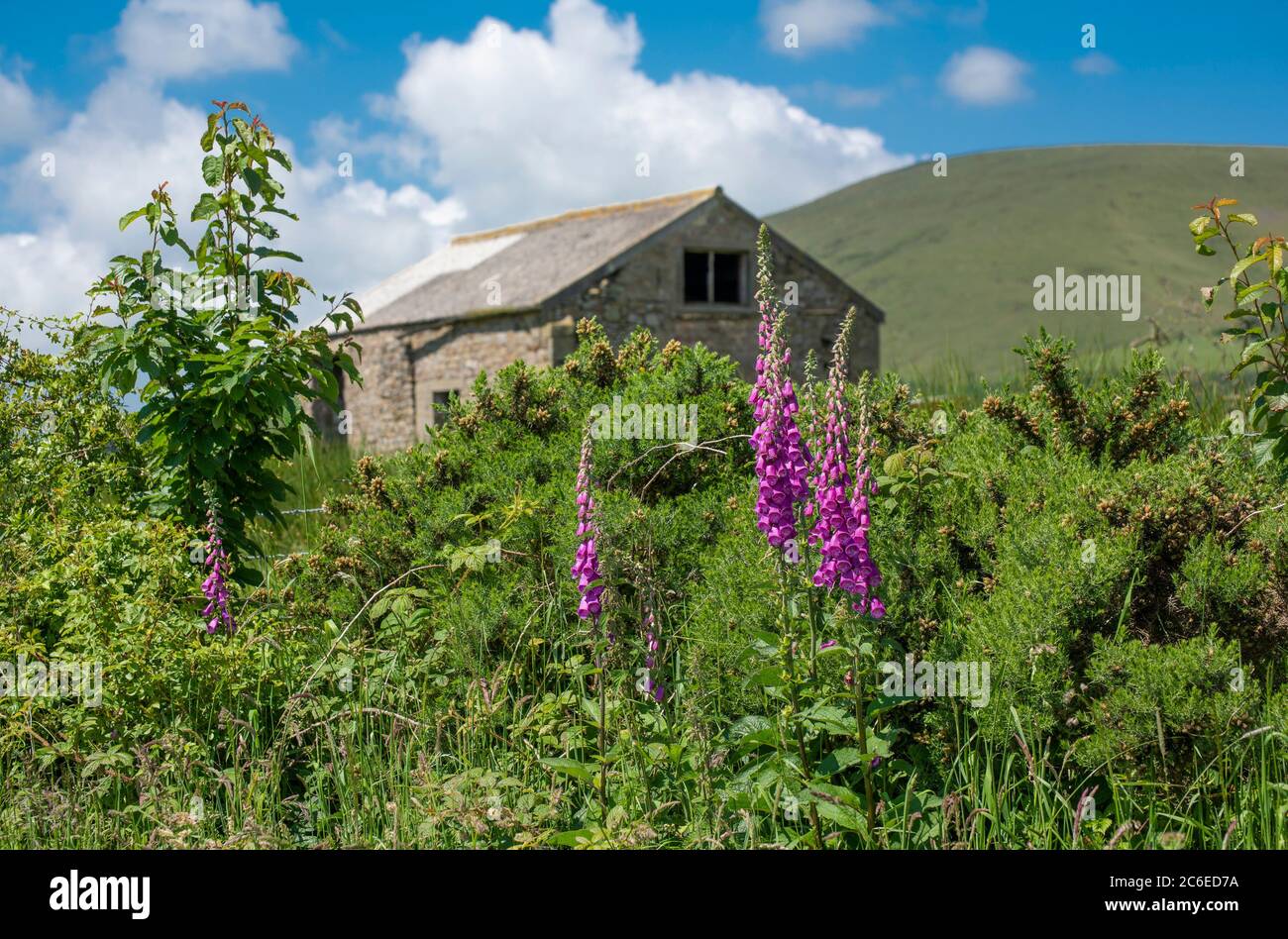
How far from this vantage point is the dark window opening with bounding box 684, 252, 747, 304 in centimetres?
2025

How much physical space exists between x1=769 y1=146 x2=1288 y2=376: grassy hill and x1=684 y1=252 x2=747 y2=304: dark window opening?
230 feet

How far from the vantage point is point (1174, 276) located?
110m

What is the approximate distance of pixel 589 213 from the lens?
23.0 metres
